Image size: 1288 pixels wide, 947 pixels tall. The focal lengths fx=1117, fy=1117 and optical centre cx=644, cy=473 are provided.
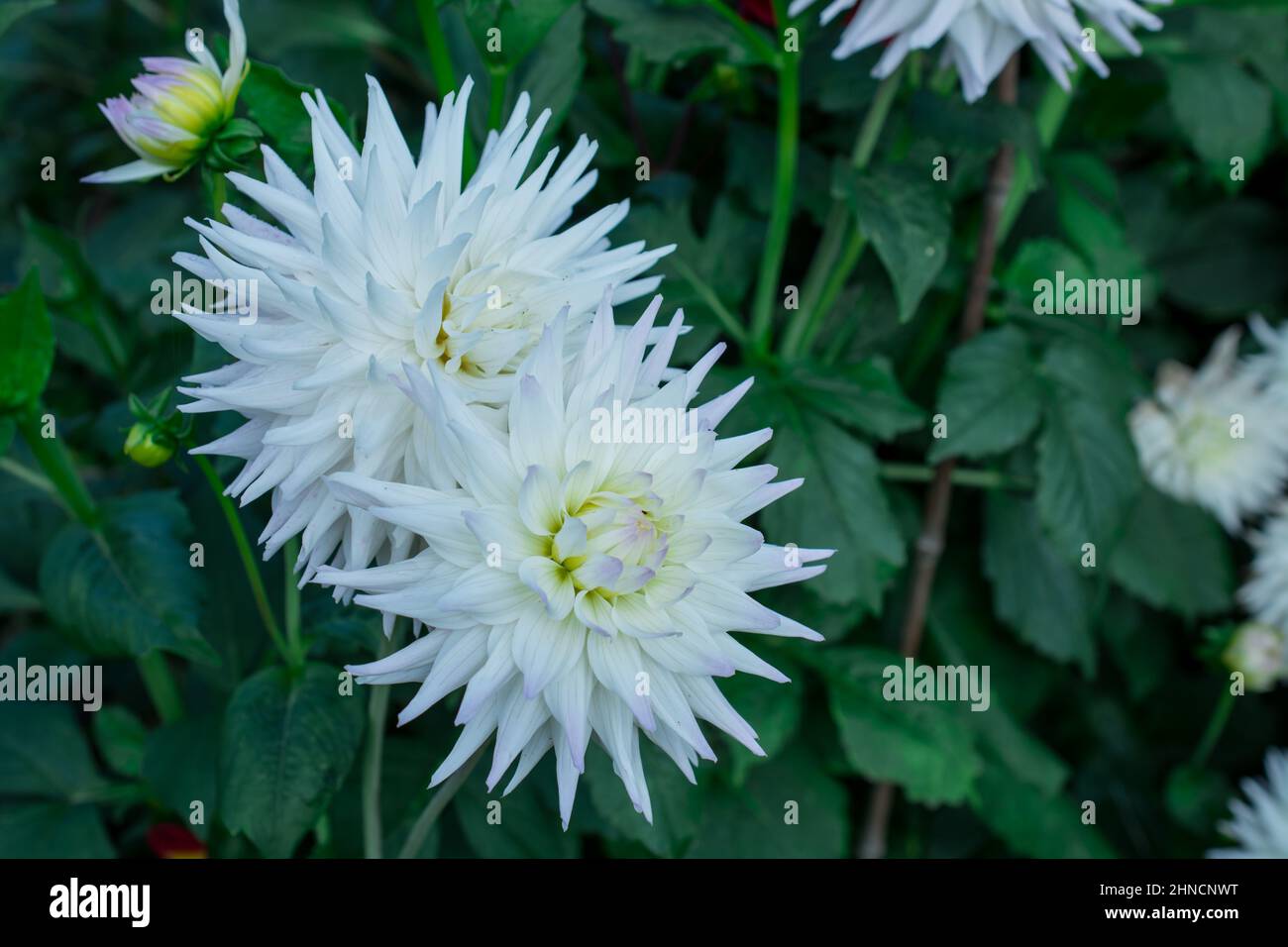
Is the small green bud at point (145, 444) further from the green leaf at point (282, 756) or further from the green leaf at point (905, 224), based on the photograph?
the green leaf at point (905, 224)

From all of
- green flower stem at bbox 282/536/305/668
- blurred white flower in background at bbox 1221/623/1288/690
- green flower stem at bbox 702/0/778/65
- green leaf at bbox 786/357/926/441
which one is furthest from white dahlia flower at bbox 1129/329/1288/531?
green flower stem at bbox 282/536/305/668

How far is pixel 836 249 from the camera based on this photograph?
0.90 m

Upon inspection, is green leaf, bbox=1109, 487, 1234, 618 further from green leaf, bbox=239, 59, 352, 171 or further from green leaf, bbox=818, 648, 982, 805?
green leaf, bbox=239, 59, 352, 171

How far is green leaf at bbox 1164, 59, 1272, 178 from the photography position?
3.30ft

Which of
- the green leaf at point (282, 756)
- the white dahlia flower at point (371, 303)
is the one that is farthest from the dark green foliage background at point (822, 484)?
the white dahlia flower at point (371, 303)

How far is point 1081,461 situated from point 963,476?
13cm

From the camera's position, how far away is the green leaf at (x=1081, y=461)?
0.93 metres

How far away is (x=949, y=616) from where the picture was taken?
1.14 m

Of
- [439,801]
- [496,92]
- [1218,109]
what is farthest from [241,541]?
[1218,109]

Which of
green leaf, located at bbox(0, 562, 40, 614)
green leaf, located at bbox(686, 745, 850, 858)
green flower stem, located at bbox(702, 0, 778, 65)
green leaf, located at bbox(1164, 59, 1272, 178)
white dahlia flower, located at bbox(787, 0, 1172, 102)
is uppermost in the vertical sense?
green leaf, located at bbox(1164, 59, 1272, 178)

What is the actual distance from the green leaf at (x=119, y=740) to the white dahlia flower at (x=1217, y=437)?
3.20 feet

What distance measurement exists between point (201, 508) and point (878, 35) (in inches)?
23.0
